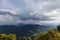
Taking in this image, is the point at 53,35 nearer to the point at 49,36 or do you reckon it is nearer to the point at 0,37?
the point at 49,36

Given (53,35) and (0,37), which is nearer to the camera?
(53,35)

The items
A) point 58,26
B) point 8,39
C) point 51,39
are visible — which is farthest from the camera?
point 8,39

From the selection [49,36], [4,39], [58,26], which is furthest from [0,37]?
[49,36]

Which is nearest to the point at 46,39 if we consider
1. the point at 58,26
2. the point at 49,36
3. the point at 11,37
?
the point at 49,36

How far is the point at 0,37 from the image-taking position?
62625mm

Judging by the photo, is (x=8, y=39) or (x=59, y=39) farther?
(x=8, y=39)

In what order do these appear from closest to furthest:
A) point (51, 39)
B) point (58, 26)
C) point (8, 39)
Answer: point (51, 39), point (58, 26), point (8, 39)

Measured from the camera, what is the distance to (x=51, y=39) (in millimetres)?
41500

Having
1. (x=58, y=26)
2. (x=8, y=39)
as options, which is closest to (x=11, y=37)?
(x=8, y=39)

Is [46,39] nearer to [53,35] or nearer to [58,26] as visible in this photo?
[53,35]

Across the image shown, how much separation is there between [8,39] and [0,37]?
7.40 feet

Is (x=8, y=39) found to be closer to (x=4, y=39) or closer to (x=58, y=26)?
(x=4, y=39)

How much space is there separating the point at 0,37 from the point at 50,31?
23841 mm

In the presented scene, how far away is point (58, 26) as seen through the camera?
4931 centimetres
